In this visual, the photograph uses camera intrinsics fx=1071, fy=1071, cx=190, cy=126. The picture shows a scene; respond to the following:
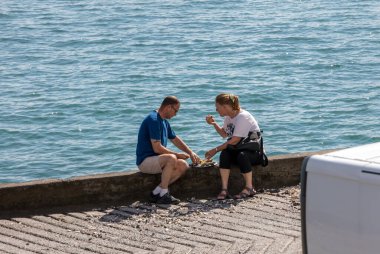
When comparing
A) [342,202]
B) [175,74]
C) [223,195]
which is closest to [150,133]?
[223,195]

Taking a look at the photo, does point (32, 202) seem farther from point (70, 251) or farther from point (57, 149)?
point (57, 149)

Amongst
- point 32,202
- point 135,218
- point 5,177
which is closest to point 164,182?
point 135,218

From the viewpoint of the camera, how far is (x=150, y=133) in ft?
41.3

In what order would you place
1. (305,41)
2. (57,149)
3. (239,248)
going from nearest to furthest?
(239,248) → (57,149) → (305,41)

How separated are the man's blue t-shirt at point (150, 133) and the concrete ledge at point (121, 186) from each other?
0.84 feet

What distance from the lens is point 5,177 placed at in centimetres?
2359

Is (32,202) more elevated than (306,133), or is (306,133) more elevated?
(32,202)

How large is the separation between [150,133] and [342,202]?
16.6ft

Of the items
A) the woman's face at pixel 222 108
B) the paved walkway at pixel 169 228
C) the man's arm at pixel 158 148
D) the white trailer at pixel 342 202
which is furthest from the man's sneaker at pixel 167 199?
the white trailer at pixel 342 202

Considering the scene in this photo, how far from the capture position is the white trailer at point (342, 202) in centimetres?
763

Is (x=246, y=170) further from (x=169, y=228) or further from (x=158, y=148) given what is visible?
(x=169, y=228)

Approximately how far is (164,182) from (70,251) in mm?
1911

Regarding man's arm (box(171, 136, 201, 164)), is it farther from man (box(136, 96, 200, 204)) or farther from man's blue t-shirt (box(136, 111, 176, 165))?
man's blue t-shirt (box(136, 111, 176, 165))

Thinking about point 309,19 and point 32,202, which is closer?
point 32,202
